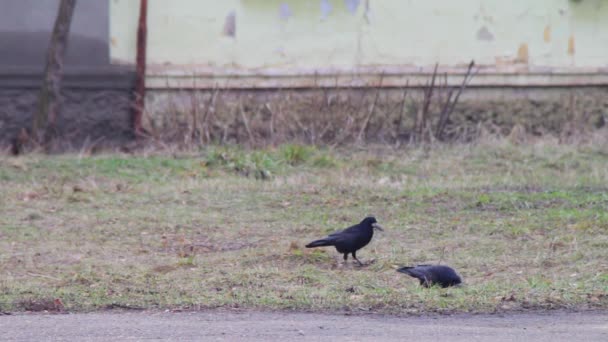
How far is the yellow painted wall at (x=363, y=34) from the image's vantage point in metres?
15.6

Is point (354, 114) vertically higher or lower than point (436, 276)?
higher

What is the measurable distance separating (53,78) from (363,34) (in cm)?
452

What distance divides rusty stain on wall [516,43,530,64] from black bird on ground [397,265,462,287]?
29.9 feet

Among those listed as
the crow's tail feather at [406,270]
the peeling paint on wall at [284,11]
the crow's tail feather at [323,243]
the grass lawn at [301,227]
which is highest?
the peeling paint on wall at [284,11]

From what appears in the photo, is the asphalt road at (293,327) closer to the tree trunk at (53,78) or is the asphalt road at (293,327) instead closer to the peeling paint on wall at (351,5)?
the tree trunk at (53,78)

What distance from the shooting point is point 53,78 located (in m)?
14.5

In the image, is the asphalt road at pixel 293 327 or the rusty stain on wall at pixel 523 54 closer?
the asphalt road at pixel 293 327

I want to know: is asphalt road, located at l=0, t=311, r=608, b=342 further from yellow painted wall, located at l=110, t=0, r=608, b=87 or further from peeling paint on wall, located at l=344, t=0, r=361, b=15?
peeling paint on wall, located at l=344, t=0, r=361, b=15

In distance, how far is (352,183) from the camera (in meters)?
12.2

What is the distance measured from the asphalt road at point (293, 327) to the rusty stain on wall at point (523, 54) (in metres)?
9.77

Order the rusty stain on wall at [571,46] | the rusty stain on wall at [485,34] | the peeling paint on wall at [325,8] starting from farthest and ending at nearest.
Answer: the rusty stain on wall at [571,46] → the rusty stain on wall at [485,34] → the peeling paint on wall at [325,8]

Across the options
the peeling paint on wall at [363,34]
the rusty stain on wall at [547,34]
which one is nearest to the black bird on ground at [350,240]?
the peeling paint on wall at [363,34]

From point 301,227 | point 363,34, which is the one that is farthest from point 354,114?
point 301,227

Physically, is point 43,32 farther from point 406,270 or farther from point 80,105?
point 406,270
